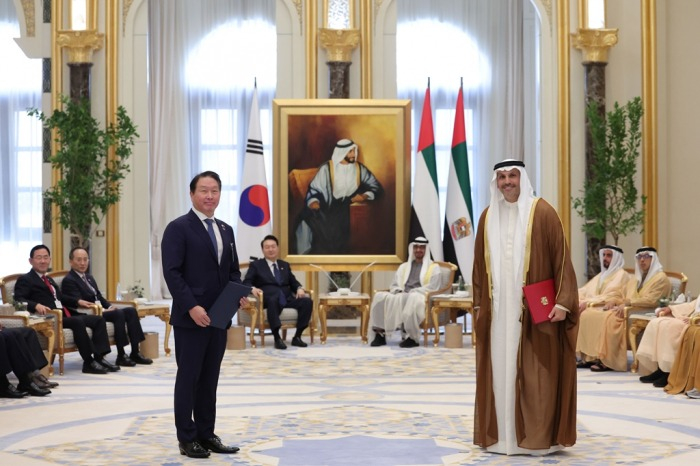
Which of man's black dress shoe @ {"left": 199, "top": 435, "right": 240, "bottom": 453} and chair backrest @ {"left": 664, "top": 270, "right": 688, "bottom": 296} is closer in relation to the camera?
man's black dress shoe @ {"left": 199, "top": 435, "right": 240, "bottom": 453}

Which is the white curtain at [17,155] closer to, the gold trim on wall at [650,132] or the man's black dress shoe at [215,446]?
the gold trim on wall at [650,132]

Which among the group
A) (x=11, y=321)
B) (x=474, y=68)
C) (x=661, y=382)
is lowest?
(x=661, y=382)

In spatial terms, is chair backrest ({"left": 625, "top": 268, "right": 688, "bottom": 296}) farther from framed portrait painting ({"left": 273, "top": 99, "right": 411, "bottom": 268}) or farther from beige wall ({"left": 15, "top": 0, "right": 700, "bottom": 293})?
framed portrait painting ({"left": 273, "top": 99, "right": 411, "bottom": 268})

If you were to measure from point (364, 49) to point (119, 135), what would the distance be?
10.6 feet

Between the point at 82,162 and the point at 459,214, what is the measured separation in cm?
463

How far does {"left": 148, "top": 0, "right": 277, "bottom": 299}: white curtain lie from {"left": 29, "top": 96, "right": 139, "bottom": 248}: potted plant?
3.79 meters

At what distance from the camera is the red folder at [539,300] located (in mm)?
5539

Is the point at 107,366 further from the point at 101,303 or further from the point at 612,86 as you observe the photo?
the point at 612,86

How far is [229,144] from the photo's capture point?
16859 millimetres

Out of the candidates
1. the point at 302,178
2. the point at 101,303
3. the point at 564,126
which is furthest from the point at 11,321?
the point at 564,126

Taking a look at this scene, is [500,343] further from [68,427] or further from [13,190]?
[13,190]

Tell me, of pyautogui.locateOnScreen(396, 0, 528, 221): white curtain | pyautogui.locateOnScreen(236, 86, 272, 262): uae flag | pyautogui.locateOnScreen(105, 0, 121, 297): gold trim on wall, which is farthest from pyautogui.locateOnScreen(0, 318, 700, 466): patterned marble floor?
pyautogui.locateOnScreen(396, 0, 528, 221): white curtain

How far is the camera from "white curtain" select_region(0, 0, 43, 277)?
56.3 feet

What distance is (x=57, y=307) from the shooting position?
9328 mm
